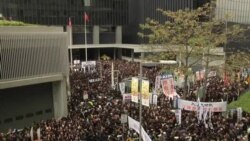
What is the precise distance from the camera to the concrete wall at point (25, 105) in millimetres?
25312

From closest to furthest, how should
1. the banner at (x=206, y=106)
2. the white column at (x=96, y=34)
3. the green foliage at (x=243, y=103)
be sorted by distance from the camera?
the banner at (x=206, y=106) < the green foliage at (x=243, y=103) < the white column at (x=96, y=34)

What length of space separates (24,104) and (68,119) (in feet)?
15.7

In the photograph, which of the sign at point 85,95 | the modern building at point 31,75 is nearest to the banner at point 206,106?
the sign at point 85,95

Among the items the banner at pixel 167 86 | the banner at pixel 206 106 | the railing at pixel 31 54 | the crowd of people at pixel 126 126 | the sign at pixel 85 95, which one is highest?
the railing at pixel 31 54

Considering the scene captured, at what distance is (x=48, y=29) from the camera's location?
1057 inches

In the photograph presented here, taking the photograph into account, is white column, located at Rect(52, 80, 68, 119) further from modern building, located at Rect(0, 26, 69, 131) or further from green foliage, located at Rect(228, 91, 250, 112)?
→ green foliage, located at Rect(228, 91, 250, 112)

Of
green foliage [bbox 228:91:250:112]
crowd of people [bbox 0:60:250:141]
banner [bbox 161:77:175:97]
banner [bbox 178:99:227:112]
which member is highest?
banner [bbox 161:77:175:97]

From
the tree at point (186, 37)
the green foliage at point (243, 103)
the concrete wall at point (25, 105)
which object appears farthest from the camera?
the tree at point (186, 37)

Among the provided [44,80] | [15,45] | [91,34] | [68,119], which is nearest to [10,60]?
[15,45]

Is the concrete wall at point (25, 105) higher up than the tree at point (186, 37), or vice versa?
the tree at point (186, 37)

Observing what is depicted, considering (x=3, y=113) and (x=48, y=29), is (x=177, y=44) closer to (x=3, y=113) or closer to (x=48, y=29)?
(x=48, y=29)

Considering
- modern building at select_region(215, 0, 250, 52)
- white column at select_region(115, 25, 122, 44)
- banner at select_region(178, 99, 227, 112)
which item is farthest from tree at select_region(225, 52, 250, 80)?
white column at select_region(115, 25, 122, 44)

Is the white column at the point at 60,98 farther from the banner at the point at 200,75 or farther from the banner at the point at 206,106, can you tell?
A: the banner at the point at 200,75

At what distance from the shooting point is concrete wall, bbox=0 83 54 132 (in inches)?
997
